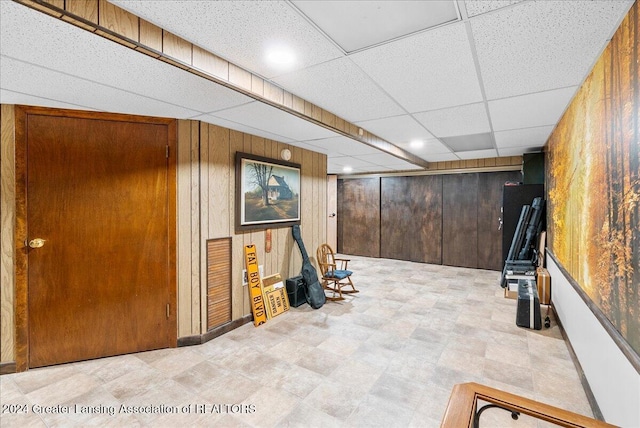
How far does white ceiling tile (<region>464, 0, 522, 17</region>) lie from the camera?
1.38 metres

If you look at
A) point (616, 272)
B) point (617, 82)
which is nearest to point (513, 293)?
point (616, 272)

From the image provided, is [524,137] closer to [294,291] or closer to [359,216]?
[294,291]

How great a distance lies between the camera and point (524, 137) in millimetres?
4184

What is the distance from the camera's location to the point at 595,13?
1468 mm

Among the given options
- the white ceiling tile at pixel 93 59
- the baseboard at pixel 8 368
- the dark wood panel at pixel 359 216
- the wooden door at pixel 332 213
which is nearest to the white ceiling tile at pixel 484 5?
the white ceiling tile at pixel 93 59

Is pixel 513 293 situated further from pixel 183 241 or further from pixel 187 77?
pixel 187 77

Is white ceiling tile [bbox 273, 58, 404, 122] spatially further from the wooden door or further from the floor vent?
the wooden door

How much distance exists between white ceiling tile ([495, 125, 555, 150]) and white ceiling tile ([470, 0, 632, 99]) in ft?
5.30

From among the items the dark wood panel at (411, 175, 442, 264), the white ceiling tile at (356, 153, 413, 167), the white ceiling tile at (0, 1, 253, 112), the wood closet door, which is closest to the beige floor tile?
the wood closet door

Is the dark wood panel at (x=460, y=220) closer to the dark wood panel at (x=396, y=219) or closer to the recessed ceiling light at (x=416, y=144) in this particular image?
the dark wood panel at (x=396, y=219)

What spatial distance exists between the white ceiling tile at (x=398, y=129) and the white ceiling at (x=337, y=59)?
21 centimetres

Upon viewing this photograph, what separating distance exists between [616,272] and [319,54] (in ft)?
6.73

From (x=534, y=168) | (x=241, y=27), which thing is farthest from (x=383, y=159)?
(x=241, y=27)

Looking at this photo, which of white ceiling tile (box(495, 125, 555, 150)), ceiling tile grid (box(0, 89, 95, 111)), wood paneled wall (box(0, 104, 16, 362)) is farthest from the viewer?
white ceiling tile (box(495, 125, 555, 150))
